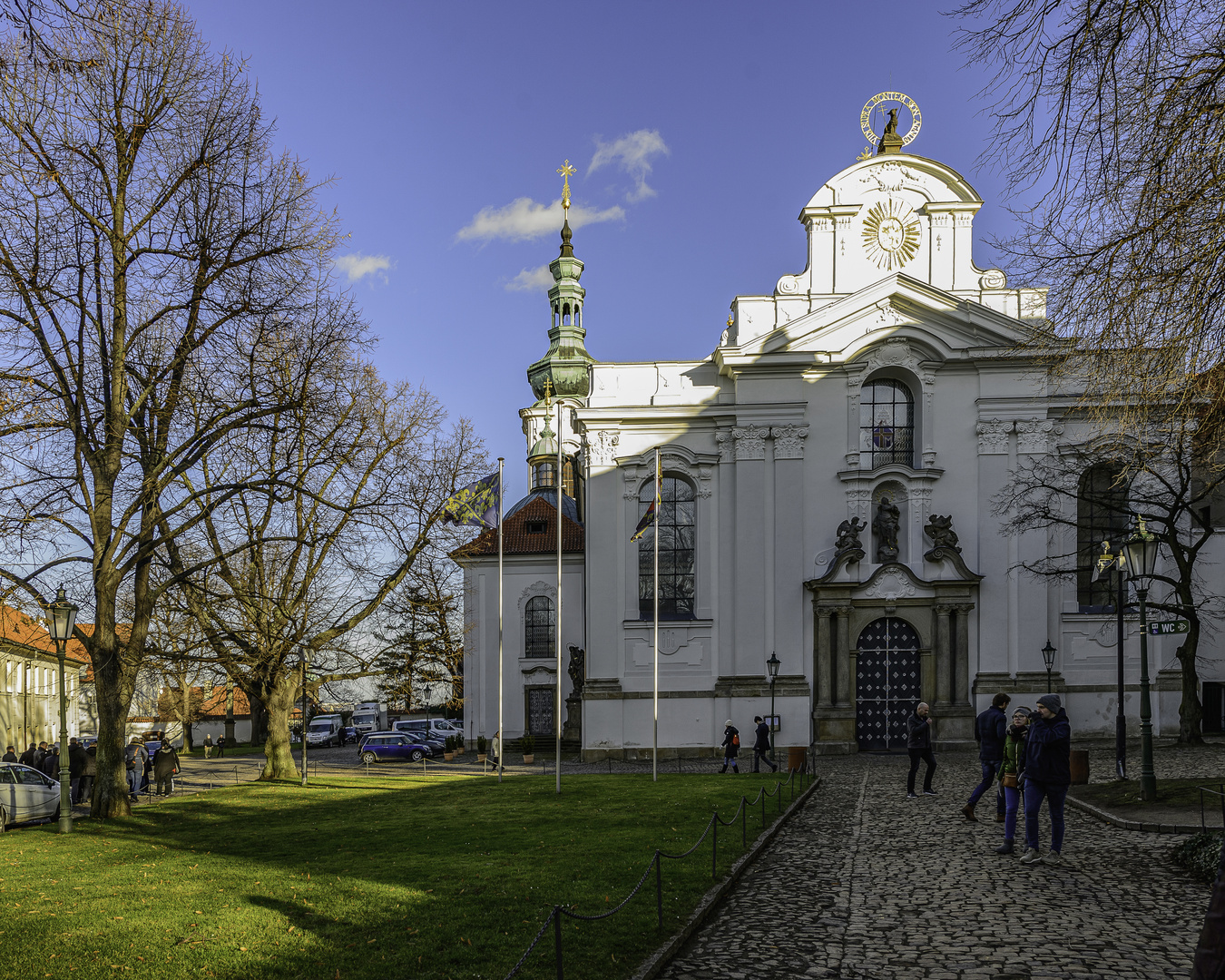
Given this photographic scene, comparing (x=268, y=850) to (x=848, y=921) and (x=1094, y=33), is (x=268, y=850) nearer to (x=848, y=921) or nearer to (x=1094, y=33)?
(x=848, y=921)

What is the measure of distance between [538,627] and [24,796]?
2362 cm

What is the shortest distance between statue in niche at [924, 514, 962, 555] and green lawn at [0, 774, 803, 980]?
646 inches

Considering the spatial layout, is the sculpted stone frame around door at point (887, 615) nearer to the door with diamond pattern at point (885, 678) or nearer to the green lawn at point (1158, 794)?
the door with diamond pattern at point (885, 678)

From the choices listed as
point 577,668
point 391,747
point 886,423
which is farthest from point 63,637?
point 391,747

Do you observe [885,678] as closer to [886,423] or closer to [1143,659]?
[886,423]

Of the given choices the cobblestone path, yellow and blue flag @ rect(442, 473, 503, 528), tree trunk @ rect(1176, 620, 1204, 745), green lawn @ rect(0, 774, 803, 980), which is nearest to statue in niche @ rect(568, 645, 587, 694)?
yellow and blue flag @ rect(442, 473, 503, 528)

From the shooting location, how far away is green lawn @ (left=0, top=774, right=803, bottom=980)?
27.8 feet

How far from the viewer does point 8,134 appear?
17703 mm

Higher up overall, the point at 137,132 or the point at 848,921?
the point at 137,132

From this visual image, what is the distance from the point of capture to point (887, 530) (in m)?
35.5

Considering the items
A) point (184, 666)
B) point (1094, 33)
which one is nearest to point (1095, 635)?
point (184, 666)

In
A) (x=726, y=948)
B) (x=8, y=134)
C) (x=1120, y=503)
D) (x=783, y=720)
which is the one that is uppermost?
(x=8, y=134)

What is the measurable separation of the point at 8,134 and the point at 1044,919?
1802cm

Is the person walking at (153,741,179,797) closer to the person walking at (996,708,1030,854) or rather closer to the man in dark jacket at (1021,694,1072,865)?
the person walking at (996,708,1030,854)
